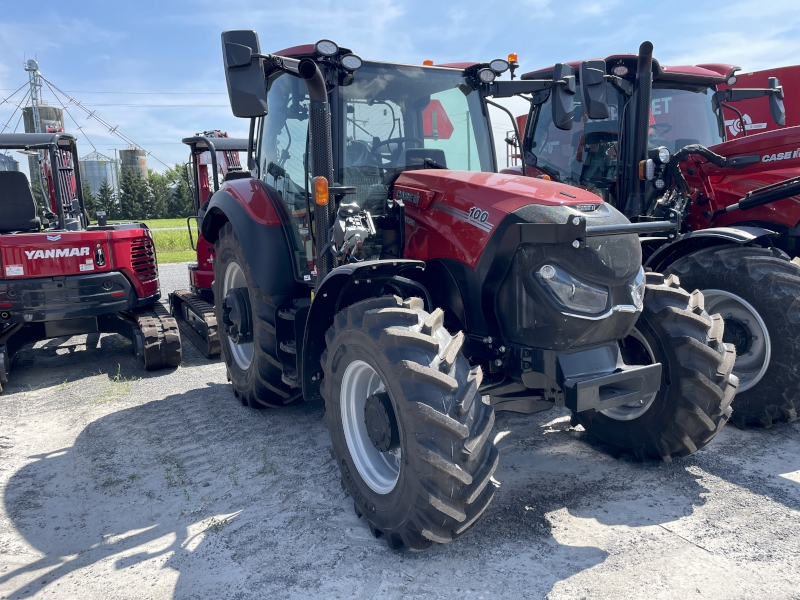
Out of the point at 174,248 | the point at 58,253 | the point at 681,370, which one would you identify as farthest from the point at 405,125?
the point at 174,248

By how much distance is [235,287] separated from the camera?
5.05 meters

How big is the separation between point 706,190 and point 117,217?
6399 centimetres

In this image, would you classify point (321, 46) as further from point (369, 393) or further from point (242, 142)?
point (242, 142)

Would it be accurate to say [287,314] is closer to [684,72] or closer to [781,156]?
[781,156]

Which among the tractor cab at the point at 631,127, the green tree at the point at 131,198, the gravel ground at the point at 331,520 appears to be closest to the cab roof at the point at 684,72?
the tractor cab at the point at 631,127

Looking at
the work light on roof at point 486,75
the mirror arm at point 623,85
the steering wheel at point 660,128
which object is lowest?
the steering wheel at point 660,128

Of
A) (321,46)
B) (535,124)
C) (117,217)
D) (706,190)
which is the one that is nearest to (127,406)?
(321,46)

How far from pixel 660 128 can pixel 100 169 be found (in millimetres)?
72652

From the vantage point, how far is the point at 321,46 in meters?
3.45

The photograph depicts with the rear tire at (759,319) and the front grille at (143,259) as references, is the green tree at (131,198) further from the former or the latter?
the rear tire at (759,319)

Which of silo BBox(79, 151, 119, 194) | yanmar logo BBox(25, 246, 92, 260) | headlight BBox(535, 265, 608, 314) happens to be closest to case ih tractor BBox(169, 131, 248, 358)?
yanmar logo BBox(25, 246, 92, 260)

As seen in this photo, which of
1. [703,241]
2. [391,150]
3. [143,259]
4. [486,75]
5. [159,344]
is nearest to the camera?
[391,150]

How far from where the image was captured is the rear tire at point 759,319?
13.5ft

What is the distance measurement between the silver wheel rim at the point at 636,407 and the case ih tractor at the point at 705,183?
59cm
